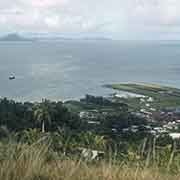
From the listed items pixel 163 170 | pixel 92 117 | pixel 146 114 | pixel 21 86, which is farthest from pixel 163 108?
pixel 163 170

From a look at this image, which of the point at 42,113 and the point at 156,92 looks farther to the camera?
the point at 156,92

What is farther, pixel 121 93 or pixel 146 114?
pixel 121 93

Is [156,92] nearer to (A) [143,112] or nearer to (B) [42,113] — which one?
(A) [143,112]

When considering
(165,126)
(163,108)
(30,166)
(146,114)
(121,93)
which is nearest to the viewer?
(30,166)

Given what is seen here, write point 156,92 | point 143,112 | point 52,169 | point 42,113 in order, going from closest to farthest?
point 52,169, point 42,113, point 143,112, point 156,92

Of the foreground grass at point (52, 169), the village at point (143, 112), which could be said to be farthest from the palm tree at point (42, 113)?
the foreground grass at point (52, 169)

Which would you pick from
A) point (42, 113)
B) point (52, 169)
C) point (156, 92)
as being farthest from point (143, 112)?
point (52, 169)

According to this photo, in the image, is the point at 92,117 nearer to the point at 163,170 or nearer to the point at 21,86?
the point at 21,86

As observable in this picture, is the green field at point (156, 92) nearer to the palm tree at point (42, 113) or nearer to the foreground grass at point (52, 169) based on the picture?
the palm tree at point (42, 113)
